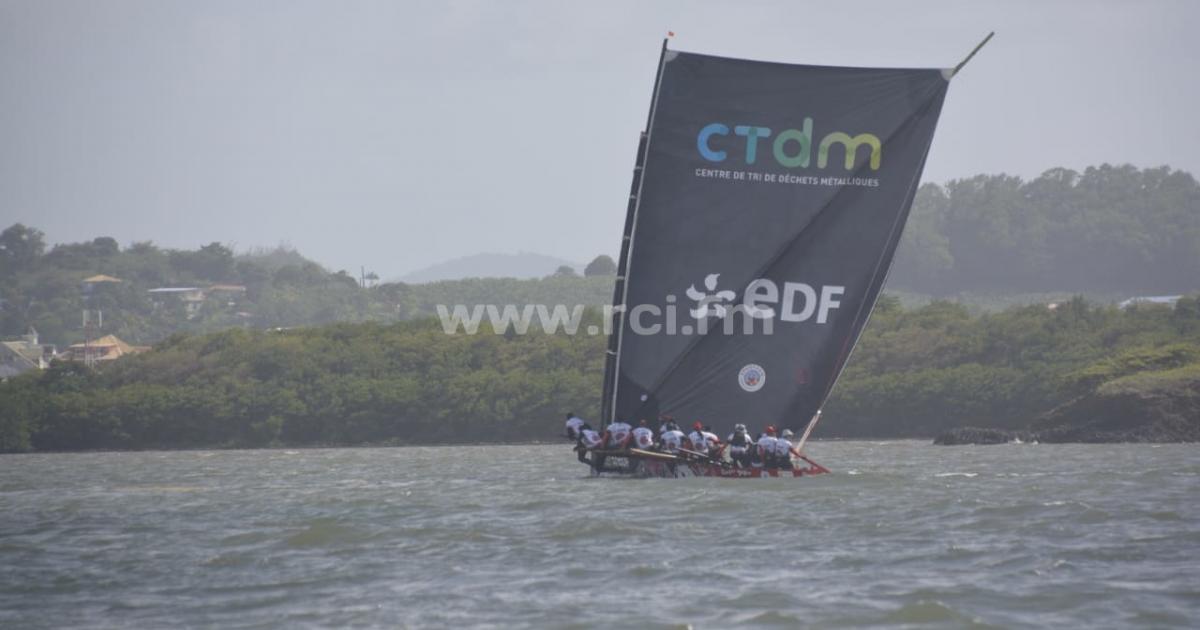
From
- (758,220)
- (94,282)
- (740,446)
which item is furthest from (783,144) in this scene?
(94,282)

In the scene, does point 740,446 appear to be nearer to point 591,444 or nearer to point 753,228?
point 591,444

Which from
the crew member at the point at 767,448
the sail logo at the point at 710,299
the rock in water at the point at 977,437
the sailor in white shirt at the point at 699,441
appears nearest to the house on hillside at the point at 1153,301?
the rock in water at the point at 977,437

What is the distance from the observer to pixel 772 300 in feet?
103

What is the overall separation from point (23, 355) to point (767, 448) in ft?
338

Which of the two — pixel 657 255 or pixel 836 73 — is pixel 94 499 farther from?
pixel 836 73

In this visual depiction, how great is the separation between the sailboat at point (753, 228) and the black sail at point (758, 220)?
1.0 inches

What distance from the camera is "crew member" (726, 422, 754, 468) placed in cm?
3102

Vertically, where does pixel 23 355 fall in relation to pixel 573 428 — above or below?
above

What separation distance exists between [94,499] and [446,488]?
7215 mm

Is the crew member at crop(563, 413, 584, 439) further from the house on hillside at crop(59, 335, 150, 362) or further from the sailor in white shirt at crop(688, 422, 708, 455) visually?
the house on hillside at crop(59, 335, 150, 362)

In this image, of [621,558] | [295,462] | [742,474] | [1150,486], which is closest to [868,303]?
[742,474]

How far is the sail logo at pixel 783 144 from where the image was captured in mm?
30594

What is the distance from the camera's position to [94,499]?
34156 millimetres

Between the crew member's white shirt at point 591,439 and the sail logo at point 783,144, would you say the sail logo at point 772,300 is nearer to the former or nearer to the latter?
the sail logo at point 783,144
